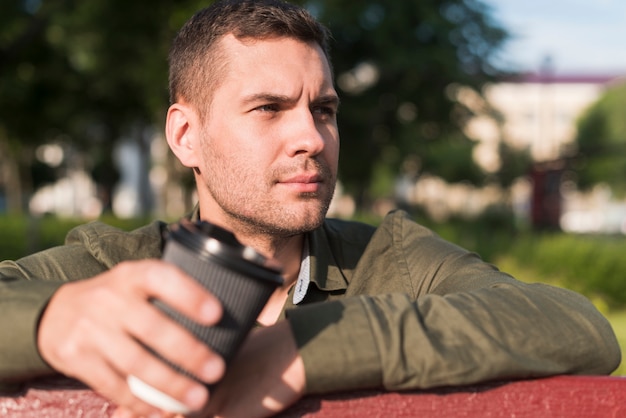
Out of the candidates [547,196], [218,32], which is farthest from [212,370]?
[547,196]

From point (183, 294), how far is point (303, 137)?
4.21 ft

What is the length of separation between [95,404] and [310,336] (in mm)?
394

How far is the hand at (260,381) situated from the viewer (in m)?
→ 1.37

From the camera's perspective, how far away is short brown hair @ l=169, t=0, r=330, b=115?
2.46 m

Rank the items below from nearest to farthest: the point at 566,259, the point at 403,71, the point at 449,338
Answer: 1. the point at 449,338
2. the point at 566,259
3. the point at 403,71

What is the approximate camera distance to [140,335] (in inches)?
43.8

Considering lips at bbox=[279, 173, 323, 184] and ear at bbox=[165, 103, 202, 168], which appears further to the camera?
ear at bbox=[165, 103, 202, 168]

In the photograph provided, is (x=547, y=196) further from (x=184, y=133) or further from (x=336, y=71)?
(x=184, y=133)

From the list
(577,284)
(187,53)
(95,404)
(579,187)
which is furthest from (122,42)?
(579,187)

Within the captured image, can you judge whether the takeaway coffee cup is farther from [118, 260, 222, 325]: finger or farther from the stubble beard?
the stubble beard

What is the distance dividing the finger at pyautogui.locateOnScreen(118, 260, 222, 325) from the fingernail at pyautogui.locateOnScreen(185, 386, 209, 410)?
0.10 m

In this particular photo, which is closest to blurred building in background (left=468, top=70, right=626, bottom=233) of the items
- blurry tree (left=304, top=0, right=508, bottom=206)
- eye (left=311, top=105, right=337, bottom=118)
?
blurry tree (left=304, top=0, right=508, bottom=206)

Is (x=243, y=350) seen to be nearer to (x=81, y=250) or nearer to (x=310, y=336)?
(x=310, y=336)

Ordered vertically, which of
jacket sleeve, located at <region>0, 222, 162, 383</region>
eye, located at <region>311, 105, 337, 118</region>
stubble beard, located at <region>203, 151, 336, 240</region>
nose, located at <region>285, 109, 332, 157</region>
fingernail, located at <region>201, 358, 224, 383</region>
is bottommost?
jacket sleeve, located at <region>0, 222, 162, 383</region>
